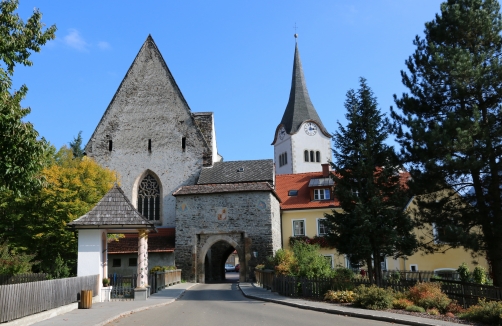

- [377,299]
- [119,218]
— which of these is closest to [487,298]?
[377,299]

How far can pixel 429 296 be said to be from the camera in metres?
15.6

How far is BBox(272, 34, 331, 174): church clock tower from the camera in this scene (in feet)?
195

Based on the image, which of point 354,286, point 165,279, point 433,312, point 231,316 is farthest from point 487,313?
point 165,279

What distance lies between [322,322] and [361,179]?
918 centimetres

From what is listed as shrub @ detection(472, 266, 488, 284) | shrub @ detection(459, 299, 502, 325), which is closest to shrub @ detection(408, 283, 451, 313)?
shrub @ detection(459, 299, 502, 325)

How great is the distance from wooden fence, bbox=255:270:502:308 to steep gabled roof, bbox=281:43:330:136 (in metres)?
38.0

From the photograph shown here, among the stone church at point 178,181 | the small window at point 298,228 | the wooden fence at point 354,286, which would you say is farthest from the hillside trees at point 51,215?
the small window at point 298,228

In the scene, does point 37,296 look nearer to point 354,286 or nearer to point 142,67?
point 354,286

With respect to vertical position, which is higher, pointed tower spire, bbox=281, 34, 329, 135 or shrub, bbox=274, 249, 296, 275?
pointed tower spire, bbox=281, 34, 329, 135

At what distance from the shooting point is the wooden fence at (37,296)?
11.8 m

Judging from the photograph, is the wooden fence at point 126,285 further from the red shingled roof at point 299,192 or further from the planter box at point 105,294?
the red shingled roof at point 299,192

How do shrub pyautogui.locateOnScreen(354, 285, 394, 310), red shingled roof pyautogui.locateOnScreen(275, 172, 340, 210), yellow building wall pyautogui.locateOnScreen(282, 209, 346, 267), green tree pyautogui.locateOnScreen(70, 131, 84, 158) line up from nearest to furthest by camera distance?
1. shrub pyautogui.locateOnScreen(354, 285, 394, 310)
2. yellow building wall pyautogui.locateOnScreen(282, 209, 346, 267)
3. red shingled roof pyautogui.locateOnScreen(275, 172, 340, 210)
4. green tree pyautogui.locateOnScreen(70, 131, 84, 158)

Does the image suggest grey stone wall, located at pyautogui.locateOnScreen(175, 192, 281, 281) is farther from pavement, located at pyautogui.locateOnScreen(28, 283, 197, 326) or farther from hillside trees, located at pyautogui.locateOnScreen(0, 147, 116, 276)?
pavement, located at pyautogui.locateOnScreen(28, 283, 197, 326)

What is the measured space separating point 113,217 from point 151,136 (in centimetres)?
1760
